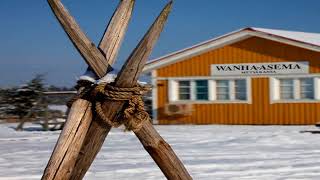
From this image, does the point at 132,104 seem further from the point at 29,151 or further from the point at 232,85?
the point at 232,85

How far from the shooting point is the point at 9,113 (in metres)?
28.4

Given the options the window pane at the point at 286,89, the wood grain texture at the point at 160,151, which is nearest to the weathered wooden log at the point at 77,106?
the wood grain texture at the point at 160,151

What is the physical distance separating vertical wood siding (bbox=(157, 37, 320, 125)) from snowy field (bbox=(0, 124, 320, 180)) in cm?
294

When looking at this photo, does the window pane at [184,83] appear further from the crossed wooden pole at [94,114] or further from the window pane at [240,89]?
the crossed wooden pole at [94,114]

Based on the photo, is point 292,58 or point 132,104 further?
point 292,58

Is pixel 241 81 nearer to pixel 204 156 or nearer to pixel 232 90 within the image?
pixel 232 90

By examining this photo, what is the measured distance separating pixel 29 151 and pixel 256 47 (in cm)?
1207

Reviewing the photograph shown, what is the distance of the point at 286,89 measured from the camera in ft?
75.6

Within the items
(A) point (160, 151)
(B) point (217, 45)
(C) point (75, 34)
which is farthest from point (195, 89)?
(C) point (75, 34)

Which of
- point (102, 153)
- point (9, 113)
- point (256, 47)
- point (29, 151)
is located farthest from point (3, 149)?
point (9, 113)

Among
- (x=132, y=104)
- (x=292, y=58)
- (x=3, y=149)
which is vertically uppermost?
(x=292, y=58)

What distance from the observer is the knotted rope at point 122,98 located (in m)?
3.82

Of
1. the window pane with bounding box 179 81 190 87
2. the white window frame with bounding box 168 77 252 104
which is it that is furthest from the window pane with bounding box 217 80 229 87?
the window pane with bounding box 179 81 190 87

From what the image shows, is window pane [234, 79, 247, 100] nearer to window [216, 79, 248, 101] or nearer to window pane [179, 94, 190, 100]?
window [216, 79, 248, 101]
